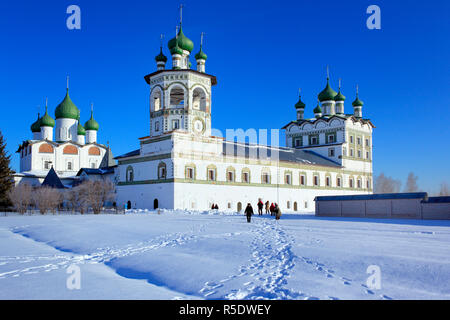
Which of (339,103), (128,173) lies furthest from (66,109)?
(339,103)

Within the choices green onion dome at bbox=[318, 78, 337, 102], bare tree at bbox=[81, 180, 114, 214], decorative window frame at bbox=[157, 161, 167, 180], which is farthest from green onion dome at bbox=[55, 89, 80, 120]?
green onion dome at bbox=[318, 78, 337, 102]

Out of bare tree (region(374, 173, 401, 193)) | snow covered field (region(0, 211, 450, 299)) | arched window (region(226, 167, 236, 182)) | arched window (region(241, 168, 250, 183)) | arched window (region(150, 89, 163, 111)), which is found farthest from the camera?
bare tree (region(374, 173, 401, 193))

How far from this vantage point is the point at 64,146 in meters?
50.1

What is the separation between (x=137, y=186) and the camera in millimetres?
35031

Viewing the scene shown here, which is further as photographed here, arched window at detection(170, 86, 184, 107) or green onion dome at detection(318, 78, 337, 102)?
green onion dome at detection(318, 78, 337, 102)

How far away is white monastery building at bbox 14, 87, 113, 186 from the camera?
48719mm

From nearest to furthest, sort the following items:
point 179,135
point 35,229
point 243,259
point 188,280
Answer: point 188,280
point 243,259
point 35,229
point 179,135

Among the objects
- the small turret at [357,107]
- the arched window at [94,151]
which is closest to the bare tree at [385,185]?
the small turret at [357,107]

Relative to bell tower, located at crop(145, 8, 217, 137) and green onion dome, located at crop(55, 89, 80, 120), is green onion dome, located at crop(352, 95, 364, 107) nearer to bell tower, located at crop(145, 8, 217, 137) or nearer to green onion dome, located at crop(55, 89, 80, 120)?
bell tower, located at crop(145, 8, 217, 137)

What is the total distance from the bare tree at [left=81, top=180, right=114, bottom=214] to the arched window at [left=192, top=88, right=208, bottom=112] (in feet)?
32.6

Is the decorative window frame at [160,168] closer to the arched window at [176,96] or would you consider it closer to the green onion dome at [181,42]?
the arched window at [176,96]

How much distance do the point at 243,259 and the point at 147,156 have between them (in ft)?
86.3
